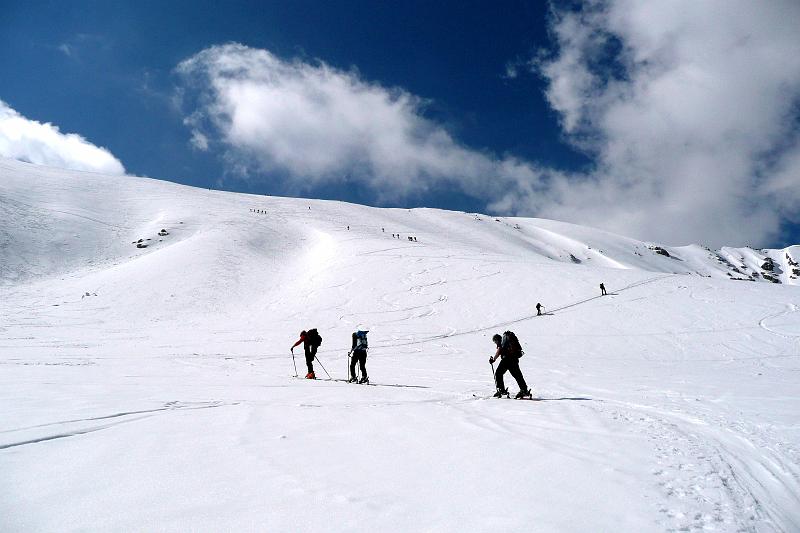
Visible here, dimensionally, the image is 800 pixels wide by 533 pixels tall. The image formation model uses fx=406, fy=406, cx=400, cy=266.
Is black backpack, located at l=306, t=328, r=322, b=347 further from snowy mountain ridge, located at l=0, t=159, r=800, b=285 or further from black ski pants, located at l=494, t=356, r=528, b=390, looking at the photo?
snowy mountain ridge, located at l=0, t=159, r=800, b=285

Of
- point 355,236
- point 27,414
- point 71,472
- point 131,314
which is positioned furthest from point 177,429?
point 355,236

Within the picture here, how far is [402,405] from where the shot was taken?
8125mm

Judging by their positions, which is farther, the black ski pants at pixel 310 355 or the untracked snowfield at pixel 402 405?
the black ski pants at pixel 310 355

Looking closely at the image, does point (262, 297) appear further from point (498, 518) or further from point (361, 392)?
point (498, 518)

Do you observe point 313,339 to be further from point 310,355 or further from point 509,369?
point 509,369

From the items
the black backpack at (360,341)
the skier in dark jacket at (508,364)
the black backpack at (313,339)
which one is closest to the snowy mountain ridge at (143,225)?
the black backpack at (313,339)

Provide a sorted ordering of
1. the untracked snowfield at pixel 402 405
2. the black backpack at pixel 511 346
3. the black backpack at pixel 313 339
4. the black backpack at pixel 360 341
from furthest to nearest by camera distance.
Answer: the black backpack at pixel 313 339, the black backpack at pixel 360 341, the black backpack at pixel 511 346, the untracked snowfield at pixel 402 405

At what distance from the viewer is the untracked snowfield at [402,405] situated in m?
3.46

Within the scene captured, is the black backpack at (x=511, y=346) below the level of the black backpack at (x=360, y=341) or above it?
below

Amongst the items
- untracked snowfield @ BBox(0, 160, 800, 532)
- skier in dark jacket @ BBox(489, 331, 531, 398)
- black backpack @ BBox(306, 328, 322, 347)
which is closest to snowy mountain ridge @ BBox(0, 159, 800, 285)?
untracked snowfield @ BBox(0, 160, 800, 532)

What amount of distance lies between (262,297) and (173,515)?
35097 mm

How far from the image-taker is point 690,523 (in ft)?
11.2

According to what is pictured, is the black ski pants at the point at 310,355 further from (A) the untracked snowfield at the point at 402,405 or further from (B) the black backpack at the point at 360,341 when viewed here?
(B) the black backpack at the point at 360,341

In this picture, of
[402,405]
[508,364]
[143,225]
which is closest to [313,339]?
[402,405]
